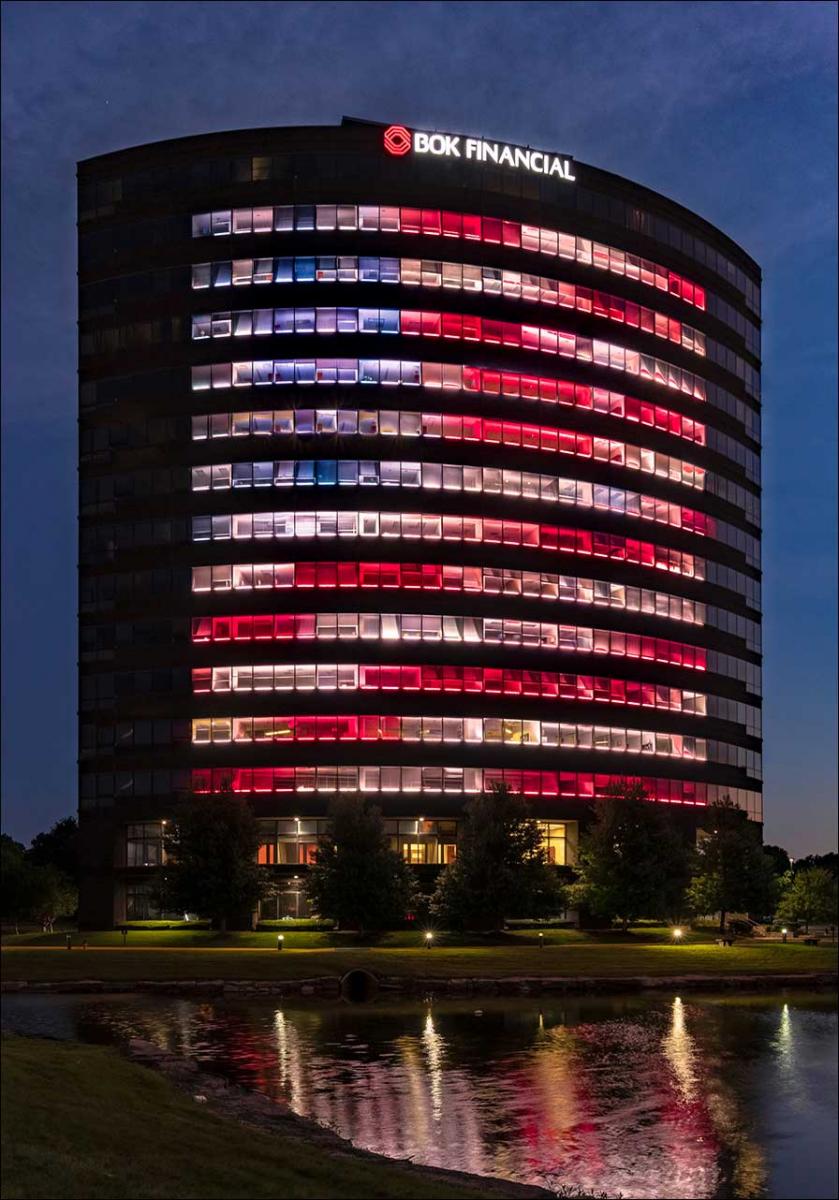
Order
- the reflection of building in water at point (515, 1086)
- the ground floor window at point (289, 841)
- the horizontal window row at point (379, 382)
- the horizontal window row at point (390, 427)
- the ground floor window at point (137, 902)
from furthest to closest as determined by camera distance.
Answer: the ground floor window at point (137, 902), the horizontal window row at point (379, 382), the horizontal window row at point (390, 427), the ground floor window at point (289, 841), the reflection of building in water at point (515, 1086)

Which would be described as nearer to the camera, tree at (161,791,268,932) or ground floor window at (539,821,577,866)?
tree at (161,791,268,932)

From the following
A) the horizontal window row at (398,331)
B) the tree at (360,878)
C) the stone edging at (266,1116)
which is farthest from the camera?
the horizontal window row at (398,331)

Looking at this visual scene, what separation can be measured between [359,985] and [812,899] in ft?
181

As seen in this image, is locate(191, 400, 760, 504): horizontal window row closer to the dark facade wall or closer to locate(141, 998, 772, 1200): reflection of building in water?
the dark facade wall

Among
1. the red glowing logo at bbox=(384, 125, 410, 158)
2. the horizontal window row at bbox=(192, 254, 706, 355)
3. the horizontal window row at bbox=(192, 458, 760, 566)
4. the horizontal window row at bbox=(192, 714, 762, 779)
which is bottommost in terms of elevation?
the horizontal window row at bbox=(192, 714, 762, 779)

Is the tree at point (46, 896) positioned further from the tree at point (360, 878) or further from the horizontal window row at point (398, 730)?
the tree at point (360, 878)

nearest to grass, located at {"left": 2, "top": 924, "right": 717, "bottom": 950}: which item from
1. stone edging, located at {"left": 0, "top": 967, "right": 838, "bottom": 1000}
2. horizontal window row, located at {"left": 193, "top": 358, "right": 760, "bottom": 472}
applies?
stone edging, located at {"left": 0, "top": 967, "right": 838, "bottom": 1000}

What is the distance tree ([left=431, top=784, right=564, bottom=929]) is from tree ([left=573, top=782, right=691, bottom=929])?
4.34 m

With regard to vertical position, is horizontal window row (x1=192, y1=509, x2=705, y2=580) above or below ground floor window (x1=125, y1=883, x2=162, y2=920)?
above

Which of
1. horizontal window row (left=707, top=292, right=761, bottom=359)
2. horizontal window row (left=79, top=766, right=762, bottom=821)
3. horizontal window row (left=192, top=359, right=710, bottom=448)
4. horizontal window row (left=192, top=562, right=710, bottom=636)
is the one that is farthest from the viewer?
horizontal window row (left=707, top=292, right=761, bottom=359)

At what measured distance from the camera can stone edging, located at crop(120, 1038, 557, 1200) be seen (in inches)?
1305

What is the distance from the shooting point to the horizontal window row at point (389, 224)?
444 ft

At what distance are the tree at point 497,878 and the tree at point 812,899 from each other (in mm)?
23630

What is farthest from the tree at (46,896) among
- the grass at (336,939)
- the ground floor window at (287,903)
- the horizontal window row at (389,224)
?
the horizontal window row at (389,224)
